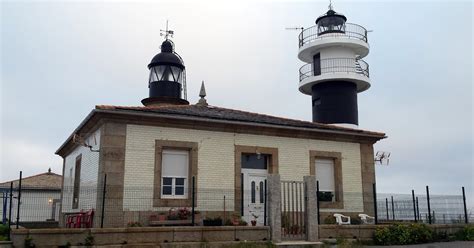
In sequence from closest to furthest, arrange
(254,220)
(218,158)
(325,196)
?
(254,220)
(218,158)
(325,196)

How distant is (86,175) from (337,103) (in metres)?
13.0

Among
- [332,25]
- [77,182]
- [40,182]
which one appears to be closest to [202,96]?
[77,182]

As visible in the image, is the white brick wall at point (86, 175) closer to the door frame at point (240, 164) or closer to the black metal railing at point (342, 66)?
the door frame at point (240, 164)

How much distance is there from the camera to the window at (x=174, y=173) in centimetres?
1297

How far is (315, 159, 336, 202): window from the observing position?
15312 millimetres

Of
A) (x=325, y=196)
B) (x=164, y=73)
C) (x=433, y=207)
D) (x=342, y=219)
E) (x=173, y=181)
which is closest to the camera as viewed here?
(x=173, y=181)

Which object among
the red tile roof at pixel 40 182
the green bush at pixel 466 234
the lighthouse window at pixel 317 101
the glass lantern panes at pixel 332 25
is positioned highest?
the glass lantern panes at pixel 332 25

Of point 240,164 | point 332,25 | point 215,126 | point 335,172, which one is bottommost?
point 335,172

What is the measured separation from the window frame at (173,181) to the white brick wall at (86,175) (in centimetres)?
169

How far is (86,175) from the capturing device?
46.9 ft

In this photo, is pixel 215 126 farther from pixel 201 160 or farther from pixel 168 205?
pixel 168 205

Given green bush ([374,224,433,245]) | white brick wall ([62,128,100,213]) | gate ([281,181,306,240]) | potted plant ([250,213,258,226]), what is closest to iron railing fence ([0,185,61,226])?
white brick wall ([62,128,100,213])

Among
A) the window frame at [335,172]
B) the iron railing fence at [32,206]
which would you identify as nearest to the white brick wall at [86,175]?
the iron railing fence at [32,206]

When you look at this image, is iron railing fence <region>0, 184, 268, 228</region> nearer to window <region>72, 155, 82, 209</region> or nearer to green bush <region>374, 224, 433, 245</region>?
window <region>72, 155, 82, 209</region>
